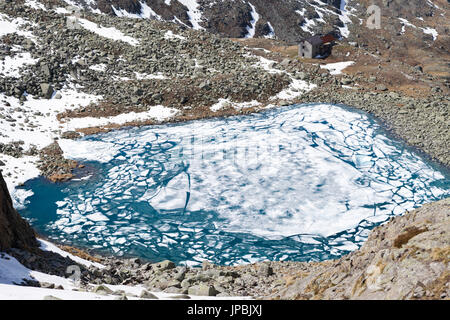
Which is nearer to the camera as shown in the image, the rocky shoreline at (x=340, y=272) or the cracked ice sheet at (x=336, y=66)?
the rocky shoreline at (x=340, y=272)

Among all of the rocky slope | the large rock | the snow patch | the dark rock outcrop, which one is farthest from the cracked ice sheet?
the snow patch

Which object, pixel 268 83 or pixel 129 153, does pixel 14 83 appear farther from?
pixel 268 83

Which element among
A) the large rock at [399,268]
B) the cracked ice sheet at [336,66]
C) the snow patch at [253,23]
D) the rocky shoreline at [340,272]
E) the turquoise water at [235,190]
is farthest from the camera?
the snow patch at [253,23]

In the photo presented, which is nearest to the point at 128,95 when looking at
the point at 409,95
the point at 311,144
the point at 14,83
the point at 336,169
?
the point at 14,83

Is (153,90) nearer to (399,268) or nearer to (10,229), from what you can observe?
(10,229)

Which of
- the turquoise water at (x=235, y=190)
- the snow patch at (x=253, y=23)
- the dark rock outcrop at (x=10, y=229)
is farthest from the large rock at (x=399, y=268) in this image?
the snow patch at (x=253, y=23)

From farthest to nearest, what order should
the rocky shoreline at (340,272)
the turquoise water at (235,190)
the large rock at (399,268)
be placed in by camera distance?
1. the turquoise water at (235,190)
2. the rocky shoreline at (340,272)
3. the large rock at (399,268)

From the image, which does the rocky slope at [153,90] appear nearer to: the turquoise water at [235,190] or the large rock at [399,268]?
the turquoise water at [235,190]
